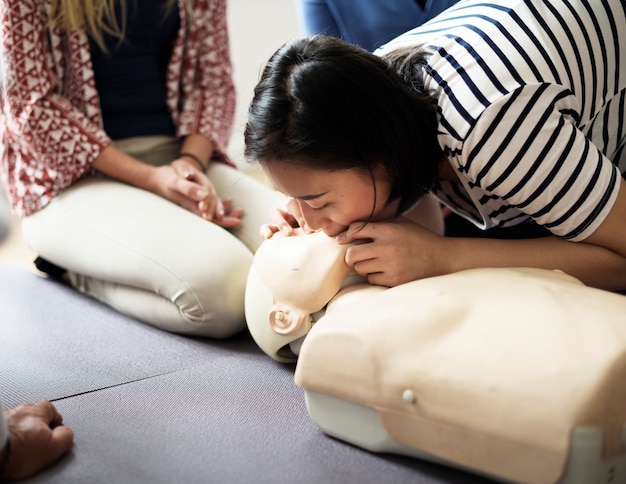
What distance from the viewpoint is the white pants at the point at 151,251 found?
1168 mm

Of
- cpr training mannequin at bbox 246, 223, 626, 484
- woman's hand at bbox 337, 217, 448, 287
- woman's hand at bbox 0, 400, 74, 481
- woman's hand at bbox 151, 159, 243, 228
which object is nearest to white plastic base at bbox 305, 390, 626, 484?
cpr training mannequin at bbox 246, 223, 626, 484

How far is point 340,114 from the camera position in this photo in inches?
33.6

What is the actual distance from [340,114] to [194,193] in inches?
21.5

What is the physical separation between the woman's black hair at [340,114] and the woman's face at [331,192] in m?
0.01

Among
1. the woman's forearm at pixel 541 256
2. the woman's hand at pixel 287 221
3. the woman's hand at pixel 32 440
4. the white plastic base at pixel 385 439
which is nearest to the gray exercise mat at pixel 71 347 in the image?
the woman's hand at pixel 32 440

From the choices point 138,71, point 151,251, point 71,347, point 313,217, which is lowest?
point 71,347

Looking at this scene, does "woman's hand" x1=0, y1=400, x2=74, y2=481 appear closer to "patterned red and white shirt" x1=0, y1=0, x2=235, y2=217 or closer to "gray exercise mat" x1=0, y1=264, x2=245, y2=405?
"gray exercise mat" x1=0, y1=264, x2=245, y2=405

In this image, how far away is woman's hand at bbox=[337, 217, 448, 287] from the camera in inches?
36.9

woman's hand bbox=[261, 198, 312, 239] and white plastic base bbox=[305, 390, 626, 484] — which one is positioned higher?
woman's hand bbox=[261, 198, 312, 239]

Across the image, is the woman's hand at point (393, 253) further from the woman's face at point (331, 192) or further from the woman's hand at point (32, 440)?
the woman's hand at point (32, 440)

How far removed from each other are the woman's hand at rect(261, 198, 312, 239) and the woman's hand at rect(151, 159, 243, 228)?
222 mm

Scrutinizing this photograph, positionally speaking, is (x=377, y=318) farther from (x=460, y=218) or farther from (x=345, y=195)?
(x=460, y=218)

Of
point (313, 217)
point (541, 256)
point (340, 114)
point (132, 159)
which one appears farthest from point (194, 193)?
point (541, 256)

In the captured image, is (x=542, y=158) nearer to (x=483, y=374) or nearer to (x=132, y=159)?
(x=483, y=374)
